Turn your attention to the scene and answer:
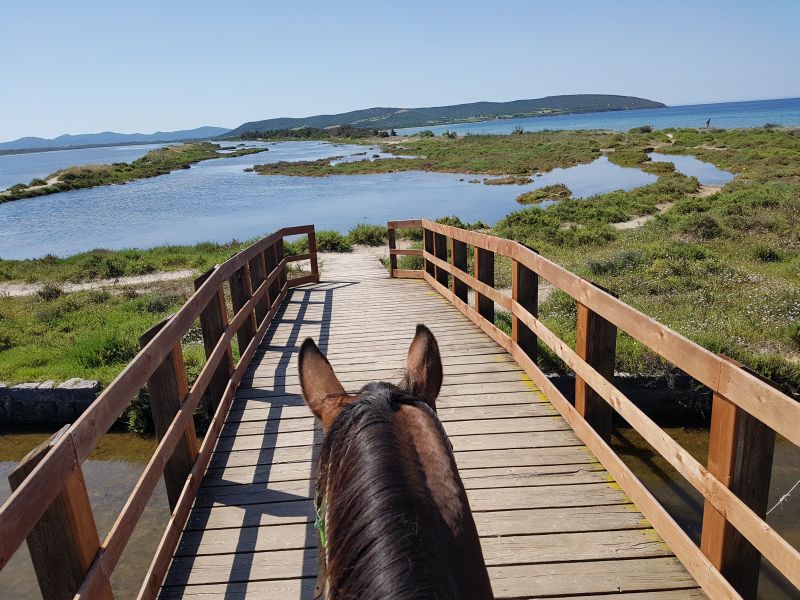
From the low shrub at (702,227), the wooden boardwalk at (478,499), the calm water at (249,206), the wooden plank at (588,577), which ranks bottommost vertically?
the calm water at (249,206)

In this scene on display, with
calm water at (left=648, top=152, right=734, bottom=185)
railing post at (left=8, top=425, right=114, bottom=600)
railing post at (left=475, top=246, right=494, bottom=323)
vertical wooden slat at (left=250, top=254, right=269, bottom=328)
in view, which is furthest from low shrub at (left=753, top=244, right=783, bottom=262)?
calm water at (left=648, top=152, right=734, bottom=185)

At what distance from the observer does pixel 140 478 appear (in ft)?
9.29

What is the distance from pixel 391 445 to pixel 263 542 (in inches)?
80.8

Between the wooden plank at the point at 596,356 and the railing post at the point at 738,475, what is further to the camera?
the wooden plank at the point at 596,356

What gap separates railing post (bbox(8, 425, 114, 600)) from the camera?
77.5 inches

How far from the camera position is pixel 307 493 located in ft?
11.5

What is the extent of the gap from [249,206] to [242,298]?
91.2 ft

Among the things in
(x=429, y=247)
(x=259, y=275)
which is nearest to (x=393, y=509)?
(x=259, y=275)

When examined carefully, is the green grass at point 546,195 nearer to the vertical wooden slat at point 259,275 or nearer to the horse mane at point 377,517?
the vertical wooden slat at point 259,275

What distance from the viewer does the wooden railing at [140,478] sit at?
182cm

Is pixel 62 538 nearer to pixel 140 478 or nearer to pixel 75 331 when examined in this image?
pixel 140 478

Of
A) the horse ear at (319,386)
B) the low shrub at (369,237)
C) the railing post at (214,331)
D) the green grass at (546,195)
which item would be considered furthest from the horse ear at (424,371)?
the green grass at (546,195)

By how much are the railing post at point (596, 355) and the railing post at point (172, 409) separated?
8.21ft

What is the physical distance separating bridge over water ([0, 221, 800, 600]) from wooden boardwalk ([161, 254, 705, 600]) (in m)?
0.01
